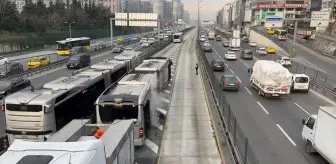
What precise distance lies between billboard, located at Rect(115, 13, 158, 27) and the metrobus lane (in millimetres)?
48610

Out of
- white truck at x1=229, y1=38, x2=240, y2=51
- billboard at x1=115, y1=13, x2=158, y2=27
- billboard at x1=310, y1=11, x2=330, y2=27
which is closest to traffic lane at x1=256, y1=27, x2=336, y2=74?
billboard at x1=310, y1=11, x2=330, y2=27

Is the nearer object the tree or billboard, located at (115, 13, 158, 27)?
the tree

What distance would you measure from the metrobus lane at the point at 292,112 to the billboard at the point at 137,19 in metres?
48.6

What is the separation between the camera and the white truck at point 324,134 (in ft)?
41.7

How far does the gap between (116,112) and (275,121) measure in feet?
36.3

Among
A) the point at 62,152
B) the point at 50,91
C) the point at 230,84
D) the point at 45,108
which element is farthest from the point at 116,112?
the point at 230,84

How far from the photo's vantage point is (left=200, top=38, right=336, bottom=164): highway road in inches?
596

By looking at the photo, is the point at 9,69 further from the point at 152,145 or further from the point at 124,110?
the point at 124,110

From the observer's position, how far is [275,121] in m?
20.7

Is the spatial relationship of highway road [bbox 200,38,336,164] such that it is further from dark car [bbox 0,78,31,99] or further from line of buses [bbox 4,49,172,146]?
dark car [bbox 0,78,31,99]

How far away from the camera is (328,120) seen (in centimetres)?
1315

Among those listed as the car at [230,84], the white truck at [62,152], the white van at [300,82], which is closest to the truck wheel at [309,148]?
the white truck at [62,152]

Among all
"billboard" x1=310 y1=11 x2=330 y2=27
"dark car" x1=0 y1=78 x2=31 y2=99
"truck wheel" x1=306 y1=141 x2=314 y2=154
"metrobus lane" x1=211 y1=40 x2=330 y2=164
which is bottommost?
"metrobus lane" x1=211 y1=40 x2=330 y2=164

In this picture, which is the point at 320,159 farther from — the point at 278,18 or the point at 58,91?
the point at 278,18
